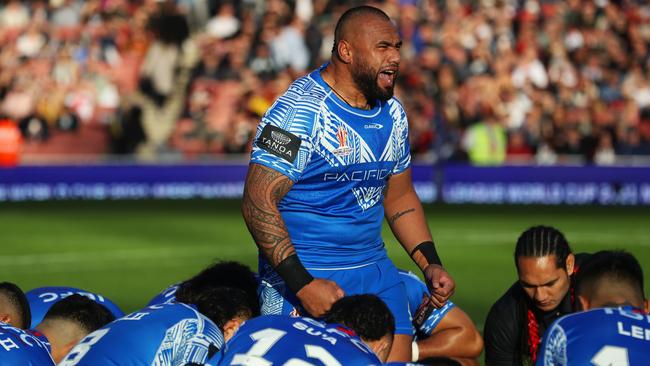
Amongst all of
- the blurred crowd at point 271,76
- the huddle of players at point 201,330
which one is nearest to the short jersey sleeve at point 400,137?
the huddle of players at point 201,330

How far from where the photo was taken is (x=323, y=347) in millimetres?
5359

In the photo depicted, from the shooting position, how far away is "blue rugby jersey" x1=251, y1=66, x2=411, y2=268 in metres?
6.53

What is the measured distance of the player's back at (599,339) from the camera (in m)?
5.66

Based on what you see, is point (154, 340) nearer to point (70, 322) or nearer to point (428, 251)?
point (70, 322)

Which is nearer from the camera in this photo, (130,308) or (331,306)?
(331,306)

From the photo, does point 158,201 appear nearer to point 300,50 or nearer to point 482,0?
point 300,50

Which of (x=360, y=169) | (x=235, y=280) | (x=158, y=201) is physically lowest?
(x=158, y=201)

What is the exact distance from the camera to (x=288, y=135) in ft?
21.4

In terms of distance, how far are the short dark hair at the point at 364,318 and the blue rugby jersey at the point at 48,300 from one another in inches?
104

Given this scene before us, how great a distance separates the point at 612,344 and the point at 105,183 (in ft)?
59.5

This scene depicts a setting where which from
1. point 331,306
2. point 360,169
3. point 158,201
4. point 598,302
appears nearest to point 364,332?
point 331,306

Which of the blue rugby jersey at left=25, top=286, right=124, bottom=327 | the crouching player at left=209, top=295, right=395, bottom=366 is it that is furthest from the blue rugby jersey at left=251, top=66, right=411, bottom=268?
Result: the blue rugby jersey at left=25, top=286, right=124, bottom=327

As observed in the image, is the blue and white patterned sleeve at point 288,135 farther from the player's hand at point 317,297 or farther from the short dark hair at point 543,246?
the short dark hair at point 543,246

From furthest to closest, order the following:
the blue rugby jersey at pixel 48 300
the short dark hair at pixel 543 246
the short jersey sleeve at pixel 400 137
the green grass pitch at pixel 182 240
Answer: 1. the green grass pitch at pixel 182 240
2. the blue rugby jersey at pixel 48 300
3. the short dark hair at pixel 543 246
4. the short jersey sleeve at pixel 400 137
